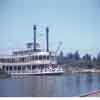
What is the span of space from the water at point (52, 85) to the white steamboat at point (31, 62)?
0.08 meters

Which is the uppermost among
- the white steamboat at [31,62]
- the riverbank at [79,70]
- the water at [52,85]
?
the white steamboat at [31,62]

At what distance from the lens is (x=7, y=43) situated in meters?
5.15

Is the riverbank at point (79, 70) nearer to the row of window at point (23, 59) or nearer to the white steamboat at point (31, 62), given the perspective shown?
the white steamboat at point (31, 62)

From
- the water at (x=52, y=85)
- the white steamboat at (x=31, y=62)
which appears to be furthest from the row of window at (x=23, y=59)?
the water at (x=52, y=85)

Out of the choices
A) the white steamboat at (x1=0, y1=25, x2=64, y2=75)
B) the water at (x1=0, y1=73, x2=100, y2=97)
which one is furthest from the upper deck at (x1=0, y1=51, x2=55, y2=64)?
the water at (x1=0, y1=73, x2=100, y2=97)

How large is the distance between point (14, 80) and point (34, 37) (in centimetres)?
60

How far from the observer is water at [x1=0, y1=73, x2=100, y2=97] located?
5090 mm

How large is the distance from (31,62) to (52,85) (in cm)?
40

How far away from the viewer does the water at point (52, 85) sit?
5.09 m

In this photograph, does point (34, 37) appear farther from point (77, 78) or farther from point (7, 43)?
point (77, 78)

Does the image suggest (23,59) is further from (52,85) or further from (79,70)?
(79,70)

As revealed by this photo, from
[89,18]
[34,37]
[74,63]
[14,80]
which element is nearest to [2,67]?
[14,80]

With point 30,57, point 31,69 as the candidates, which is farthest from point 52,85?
point 30,57

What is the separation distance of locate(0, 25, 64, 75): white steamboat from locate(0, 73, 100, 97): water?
8 centimetres
